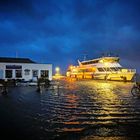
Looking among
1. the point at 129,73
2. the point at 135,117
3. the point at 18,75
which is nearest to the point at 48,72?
the point at 18,75

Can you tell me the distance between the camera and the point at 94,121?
40.8 feet

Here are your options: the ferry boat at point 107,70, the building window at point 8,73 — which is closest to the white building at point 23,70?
the building window at point 8,73

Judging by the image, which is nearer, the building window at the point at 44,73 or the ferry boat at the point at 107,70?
the building window at the point at 44,73

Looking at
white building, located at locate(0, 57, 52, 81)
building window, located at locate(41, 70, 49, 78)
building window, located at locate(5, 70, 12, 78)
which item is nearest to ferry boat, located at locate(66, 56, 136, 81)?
building window, located at locate(41, 70, 49, 78)

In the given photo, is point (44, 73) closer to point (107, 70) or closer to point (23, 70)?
point (23, 70)

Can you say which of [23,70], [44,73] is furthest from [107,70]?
[23,70]

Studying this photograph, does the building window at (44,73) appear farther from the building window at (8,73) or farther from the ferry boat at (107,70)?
the ferry boat at (107,70)

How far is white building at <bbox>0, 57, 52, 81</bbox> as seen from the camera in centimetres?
4981

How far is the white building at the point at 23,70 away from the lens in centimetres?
4981

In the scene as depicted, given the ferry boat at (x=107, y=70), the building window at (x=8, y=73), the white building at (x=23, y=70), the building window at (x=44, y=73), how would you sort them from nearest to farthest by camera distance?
the white building at (x=23, y=70) → the building window at (x=8, y=73) → the building window at (x=44, y=73) → the ferry boat at (x=107, y=70)

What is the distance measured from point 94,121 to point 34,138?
414cm

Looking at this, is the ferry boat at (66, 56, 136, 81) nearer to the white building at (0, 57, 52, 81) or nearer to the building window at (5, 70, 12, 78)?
the white building at (0, 57, 52, 81)

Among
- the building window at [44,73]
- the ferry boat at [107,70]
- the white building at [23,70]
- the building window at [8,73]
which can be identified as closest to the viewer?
the white building at [23,70]

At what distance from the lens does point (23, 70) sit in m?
51.2
